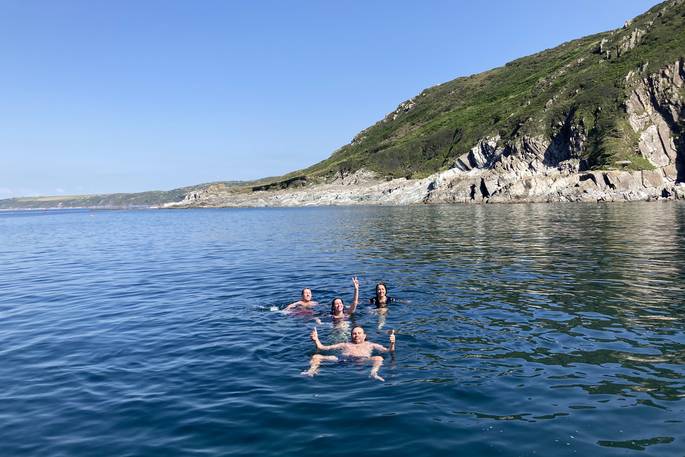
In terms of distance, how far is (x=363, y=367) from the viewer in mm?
12680

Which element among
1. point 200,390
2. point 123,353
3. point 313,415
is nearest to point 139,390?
point 200,390

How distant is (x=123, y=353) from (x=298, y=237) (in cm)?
4105

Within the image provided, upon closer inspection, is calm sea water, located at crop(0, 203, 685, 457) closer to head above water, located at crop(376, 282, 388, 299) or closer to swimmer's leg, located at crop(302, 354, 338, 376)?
swimmer's leg, located at crop(302, 354, 338, 376)

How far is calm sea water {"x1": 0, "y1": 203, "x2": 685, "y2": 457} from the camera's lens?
894 centimetres

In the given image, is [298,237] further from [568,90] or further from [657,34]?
[657,34]

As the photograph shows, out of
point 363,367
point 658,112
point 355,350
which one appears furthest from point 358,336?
point 658,112

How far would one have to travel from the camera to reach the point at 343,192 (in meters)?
181

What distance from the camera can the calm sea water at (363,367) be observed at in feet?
29.3

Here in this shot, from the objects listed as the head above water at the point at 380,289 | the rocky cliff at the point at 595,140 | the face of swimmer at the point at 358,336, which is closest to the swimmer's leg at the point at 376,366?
the face of swimmer at the point at 358,336

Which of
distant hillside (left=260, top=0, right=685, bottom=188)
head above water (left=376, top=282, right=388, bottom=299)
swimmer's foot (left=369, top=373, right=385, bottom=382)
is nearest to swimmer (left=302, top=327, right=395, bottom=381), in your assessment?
swimmer's foot (left=369, top=373, right=385, bottom=382)

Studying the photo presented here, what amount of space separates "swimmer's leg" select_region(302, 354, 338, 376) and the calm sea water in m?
0.26

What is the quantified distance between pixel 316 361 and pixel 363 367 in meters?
1.33

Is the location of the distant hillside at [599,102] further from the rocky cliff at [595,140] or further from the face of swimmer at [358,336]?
the face of swimmer at [358,336]

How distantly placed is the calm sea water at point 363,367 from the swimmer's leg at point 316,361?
0.85 ft
